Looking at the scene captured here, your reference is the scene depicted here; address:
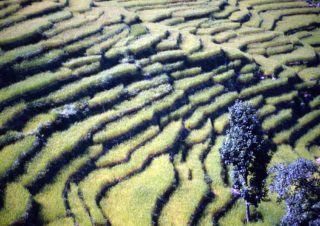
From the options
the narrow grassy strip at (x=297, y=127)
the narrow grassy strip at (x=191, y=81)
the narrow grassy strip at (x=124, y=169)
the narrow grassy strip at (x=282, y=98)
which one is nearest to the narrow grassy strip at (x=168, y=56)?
the narrow grassy strip at (x=191, y=81)

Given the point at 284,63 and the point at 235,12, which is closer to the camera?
the point at 284,63

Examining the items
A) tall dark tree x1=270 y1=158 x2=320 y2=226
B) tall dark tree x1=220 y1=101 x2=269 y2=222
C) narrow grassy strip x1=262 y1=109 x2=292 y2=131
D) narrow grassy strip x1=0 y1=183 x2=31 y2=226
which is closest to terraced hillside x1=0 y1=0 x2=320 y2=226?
narrow grassy strip x1=0 y1=183 x2=31 y2=226

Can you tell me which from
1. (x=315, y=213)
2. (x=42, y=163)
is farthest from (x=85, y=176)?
(x=315, y=213)

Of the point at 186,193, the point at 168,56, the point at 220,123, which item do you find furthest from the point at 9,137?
the point at 168,56

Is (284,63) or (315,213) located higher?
(315,213)

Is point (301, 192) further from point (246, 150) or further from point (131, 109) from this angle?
point (131, 109)

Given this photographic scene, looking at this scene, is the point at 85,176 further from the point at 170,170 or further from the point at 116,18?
the point at 116,18

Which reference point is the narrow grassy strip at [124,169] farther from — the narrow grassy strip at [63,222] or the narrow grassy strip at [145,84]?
the narrow grassy strip at [145,84]

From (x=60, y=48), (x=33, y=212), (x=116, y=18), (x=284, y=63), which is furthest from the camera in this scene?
(x=284, y=63)
